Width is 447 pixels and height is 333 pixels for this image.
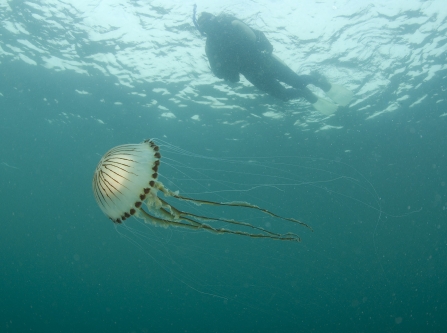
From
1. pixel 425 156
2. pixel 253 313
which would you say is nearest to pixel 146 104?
pixel 425 156

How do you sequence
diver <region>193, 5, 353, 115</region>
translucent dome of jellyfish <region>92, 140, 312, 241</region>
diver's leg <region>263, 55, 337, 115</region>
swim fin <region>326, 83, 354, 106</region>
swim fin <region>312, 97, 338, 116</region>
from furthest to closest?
swim fin <region>312, 97, 338, 116</region> < swim fin <region>326, 83, 354, 106</region> < diver's leg <region>263, 55, 337, 115</region> < diver <region>193, 5, 353, 115</region> < translucent dome of jellyfish <region>92, 140, 312, 241</region>

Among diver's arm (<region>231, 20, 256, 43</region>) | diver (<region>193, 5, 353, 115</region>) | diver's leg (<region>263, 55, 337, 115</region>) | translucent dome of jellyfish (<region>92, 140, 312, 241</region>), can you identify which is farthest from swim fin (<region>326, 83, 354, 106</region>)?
translucent dome of jellyfish (<region>92, 140, 312, 241</region>)

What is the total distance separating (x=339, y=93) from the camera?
1033 cm

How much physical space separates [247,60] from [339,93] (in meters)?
4.10

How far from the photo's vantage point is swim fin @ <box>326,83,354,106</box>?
33.1 feet

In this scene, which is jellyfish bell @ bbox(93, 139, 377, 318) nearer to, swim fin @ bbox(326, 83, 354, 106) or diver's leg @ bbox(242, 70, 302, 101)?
diver's leg @ bbox(242, 70, 302, 101)

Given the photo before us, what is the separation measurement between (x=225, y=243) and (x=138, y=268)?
2467cm

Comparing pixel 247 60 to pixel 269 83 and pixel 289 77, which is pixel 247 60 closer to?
pixel 269 83

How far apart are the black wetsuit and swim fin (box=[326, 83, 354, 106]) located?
1650mm

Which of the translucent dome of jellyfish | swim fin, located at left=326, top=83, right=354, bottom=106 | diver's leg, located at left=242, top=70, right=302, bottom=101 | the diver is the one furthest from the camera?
swim fin, located at left=326, top=83, right=354, bottom=106

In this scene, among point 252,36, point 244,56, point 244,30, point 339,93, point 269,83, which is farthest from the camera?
point 339,93

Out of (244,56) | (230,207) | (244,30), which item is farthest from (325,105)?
(230,207)

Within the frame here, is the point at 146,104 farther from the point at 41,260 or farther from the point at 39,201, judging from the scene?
the point at 41,260

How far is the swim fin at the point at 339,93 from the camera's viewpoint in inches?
397
